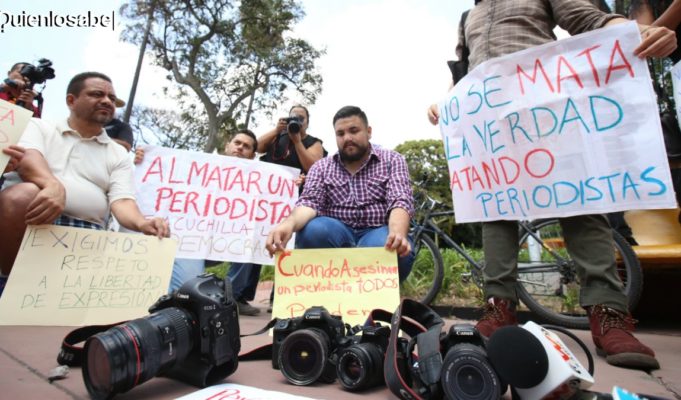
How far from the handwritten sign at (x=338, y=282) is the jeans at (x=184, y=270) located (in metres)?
1.13

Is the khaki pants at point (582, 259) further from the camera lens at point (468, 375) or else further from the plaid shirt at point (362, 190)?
the camera lens at point (468, 375)

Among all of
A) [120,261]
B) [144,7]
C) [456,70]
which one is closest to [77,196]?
[120,261]

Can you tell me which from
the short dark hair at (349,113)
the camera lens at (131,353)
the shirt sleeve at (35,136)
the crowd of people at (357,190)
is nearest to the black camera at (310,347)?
the camera lens at (131,353)

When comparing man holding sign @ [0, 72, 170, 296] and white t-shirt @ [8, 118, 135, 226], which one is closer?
man holding sign @ [0, 72, 170, 296]

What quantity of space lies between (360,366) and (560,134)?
3.98 ft

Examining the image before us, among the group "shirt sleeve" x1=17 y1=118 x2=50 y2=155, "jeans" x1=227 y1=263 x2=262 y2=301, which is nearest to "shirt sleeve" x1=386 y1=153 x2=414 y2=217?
"jeans" x1=227 y1=263 x2=262 y2=301

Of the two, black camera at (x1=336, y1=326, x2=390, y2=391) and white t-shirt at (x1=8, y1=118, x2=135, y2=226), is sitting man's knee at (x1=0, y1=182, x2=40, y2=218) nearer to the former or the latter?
white t-shirt at (x1=8, y1=118, x2=135, y2=226)

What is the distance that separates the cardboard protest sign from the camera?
2.76 m

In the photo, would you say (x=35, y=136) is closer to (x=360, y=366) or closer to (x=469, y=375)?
(x=360, y=366)

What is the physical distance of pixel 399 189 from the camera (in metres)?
2.11

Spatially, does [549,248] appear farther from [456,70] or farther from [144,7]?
[144,7]

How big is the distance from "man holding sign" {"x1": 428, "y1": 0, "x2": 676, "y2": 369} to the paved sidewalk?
11cm

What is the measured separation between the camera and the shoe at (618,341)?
1.31m

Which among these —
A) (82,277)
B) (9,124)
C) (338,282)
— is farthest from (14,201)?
(338,282)
